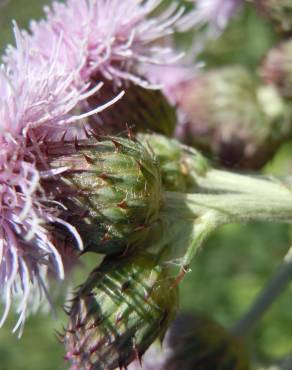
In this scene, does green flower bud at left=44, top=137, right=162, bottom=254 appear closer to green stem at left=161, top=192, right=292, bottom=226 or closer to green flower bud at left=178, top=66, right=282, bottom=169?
green stem at left=161, top=192, right=292, bottom=226

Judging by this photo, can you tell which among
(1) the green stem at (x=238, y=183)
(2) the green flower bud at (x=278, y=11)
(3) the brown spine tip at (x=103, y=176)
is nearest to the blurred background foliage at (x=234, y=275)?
(2) the green flower bud at (x=278, y=11)

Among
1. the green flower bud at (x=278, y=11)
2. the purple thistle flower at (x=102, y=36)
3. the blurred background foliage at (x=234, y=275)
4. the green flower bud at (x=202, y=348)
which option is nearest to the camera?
the purple thistle flower at (x=102, y=36)

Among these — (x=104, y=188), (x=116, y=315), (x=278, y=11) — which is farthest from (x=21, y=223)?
(x=278, y=11)

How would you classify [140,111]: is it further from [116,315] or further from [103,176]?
[116,315]

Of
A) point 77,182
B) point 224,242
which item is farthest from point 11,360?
point 77,182

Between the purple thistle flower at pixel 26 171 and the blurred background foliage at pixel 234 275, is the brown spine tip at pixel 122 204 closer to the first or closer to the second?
the purple thistle flower at pixel 26 171
